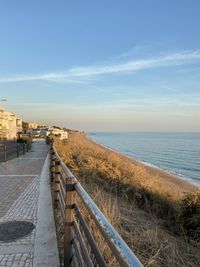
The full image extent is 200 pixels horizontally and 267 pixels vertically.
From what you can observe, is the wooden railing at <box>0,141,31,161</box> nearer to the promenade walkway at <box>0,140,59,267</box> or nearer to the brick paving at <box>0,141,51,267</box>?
the brick paving at <box>0,141,51,267</box>

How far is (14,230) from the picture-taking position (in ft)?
18.6

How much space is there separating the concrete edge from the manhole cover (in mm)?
173

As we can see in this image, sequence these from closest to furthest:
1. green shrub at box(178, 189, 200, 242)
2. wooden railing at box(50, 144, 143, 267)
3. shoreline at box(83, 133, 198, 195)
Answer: wooden railing at box(50, 144, 143, 267) → green shrub at box(178, 189, 200, 242) → shoreline at box(83, 133, 198, 195)

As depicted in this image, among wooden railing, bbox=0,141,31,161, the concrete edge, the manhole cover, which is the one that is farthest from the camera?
wooden railing, bbox=0,141,31,161

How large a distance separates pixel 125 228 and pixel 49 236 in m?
1.77

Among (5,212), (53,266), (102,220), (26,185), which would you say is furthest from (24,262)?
(26,185)

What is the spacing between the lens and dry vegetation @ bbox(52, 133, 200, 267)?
5367 mm

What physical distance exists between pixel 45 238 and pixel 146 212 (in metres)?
5.35

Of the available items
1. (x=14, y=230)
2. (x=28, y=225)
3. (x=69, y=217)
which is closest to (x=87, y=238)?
(x=69, y=217)

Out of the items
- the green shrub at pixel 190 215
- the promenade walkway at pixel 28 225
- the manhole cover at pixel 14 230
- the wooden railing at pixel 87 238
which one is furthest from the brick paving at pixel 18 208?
the green shrub at pixel 190 215

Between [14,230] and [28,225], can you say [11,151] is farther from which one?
[14,230]

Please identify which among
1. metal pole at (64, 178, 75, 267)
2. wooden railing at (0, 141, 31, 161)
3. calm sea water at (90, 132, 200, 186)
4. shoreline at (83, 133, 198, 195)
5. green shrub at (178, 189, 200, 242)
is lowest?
calm sea water at (90, 132, 200, 186)

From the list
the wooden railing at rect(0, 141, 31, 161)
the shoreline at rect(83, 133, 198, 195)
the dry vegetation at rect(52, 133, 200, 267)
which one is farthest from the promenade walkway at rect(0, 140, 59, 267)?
the wooden railing at rect(0, 141, 31, 161)

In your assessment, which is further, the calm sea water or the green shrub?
the calm sea water
